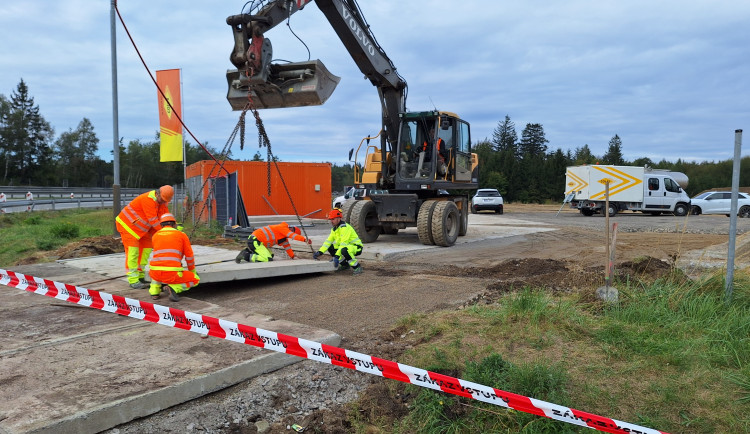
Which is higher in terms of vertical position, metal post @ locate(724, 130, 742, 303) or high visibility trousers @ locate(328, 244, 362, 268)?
metal post @ locate(724, 130, 742, 303)

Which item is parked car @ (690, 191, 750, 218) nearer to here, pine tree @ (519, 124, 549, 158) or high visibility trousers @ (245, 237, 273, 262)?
high visibility trousers @ (245, 237, 273, 262)

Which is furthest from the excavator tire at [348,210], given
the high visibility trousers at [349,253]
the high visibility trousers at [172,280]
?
the high visibility trousers at [172,280]

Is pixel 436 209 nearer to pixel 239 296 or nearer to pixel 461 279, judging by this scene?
pixel 461 279

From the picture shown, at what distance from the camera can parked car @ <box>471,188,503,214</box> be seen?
30078 mm

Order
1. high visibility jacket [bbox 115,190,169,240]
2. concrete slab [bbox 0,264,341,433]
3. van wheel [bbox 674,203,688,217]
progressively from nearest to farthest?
concrete slab [bbox 0,264,341,433] < high visibility jacket [bbox 115,190,169,240] < van wheel [bbox 674,203,688,217]

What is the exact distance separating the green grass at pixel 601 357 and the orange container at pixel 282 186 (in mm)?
15659

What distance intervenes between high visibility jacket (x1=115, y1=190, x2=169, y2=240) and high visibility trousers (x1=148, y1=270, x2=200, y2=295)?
68 centimetres

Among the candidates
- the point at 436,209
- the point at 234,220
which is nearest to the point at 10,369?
the point at 436,209

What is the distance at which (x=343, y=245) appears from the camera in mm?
8875

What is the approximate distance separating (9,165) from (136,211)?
203ft

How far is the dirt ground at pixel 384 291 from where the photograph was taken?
3.67 meters

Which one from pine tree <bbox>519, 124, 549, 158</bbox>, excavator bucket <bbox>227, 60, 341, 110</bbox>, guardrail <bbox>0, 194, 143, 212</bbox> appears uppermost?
pine tree <bbox>519, 124, 549, 158</bbox>

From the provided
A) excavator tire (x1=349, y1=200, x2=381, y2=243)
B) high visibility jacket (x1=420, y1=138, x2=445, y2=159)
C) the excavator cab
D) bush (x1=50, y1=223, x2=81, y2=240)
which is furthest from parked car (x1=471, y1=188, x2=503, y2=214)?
bush (x1=50, y1=223, x2=81, y2=240)

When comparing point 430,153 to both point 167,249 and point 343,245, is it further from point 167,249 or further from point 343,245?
point 167,249
